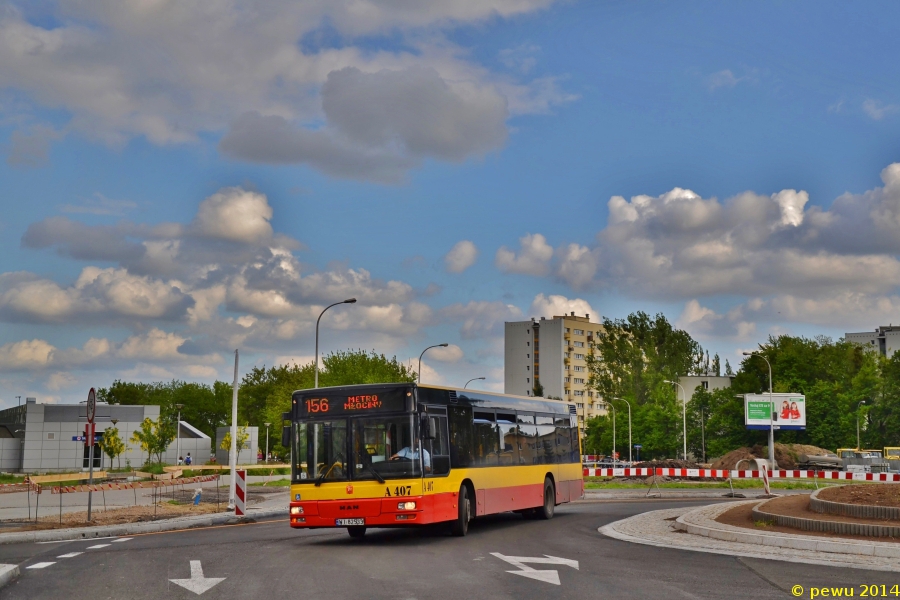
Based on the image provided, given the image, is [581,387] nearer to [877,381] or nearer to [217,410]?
[217,410]

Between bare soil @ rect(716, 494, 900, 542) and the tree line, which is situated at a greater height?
the tree line

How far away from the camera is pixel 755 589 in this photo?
11.3 m

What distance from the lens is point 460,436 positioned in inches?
765

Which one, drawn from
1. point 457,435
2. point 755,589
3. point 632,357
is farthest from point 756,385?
point 755,589

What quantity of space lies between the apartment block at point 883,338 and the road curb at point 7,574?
147 m

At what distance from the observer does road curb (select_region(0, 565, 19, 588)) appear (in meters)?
12.5

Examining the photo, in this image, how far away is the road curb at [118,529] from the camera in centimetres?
2006

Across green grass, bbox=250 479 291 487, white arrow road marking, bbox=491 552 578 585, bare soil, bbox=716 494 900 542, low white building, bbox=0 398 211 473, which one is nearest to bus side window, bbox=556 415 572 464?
bare soil, bbox=716 494 900 542

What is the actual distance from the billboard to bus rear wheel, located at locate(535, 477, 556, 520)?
61.1 m

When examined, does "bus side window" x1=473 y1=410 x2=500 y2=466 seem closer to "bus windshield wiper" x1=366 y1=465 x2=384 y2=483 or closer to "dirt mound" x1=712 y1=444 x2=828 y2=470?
"bus windshield wiper" x1=366 y1=465 x2=384 y2=483

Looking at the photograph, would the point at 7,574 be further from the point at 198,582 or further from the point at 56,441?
the point at 56,441

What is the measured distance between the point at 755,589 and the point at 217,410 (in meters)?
135

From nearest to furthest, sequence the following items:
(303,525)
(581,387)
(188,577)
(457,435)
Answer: (188,577)
(303,525)
(457,435)
(581,387)

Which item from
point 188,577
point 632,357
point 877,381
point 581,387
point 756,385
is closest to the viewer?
point 188,577
